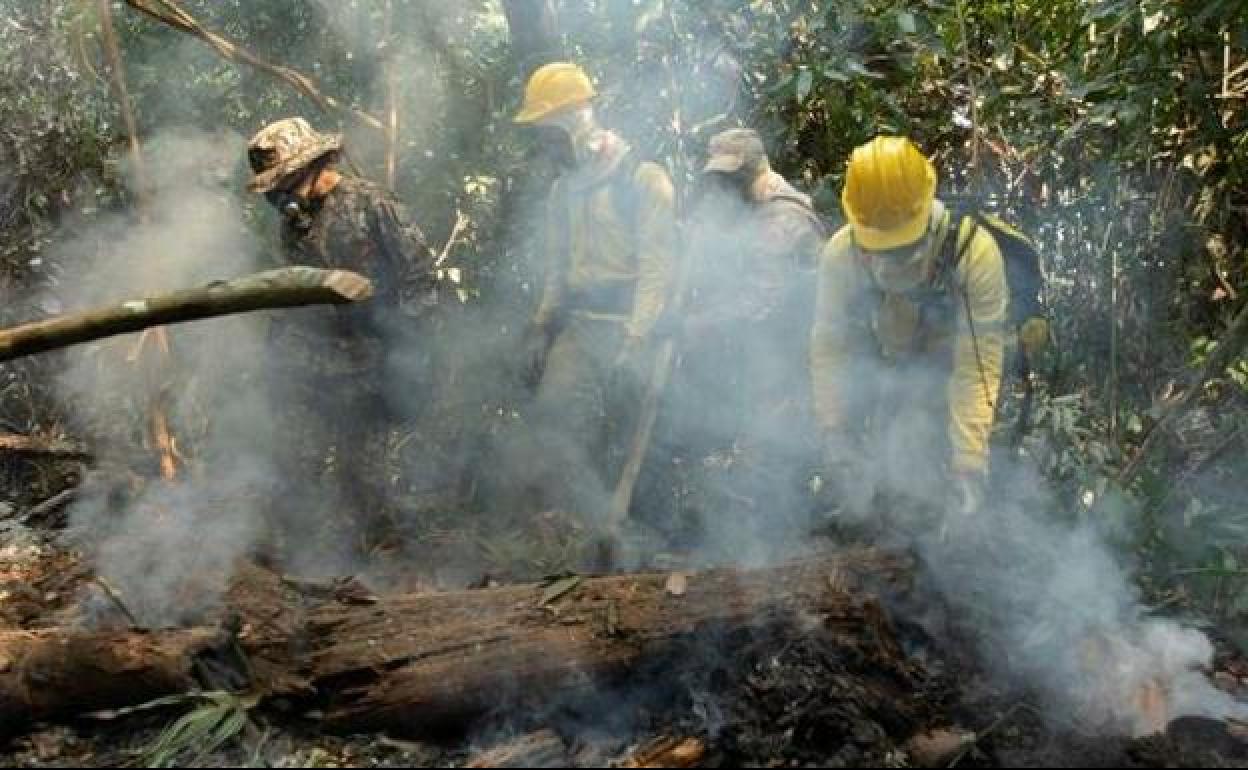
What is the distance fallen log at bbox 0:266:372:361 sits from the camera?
346 centimetres

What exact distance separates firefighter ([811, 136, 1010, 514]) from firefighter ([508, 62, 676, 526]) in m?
1.34

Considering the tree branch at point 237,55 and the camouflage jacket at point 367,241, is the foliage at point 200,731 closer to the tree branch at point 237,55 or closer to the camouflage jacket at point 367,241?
the camouflage jacket at point 367,241

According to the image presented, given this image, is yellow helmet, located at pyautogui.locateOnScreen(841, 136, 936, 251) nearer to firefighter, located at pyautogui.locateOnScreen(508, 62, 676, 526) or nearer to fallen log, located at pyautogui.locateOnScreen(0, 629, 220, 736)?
firefighter, located at pyautogui.locateOnScreen(508, 62, 676, 526)

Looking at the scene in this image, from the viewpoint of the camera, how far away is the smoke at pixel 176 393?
4.91 m

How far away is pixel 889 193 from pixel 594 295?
2.38 metres

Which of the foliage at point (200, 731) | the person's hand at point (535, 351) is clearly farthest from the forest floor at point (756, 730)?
the person's hand at point (535, 351)

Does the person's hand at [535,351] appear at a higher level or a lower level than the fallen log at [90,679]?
higher

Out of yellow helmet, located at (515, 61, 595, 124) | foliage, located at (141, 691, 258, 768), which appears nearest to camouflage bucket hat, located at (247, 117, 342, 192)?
yellow helmet, located at (515, 61, 595, 124)

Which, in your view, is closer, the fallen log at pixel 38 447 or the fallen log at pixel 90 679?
the fallen log at pixel 90 679

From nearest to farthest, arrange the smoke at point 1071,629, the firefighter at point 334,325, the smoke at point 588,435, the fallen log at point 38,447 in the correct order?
the smoke at point 1071,629
the smoke at point 588,435
the firefighter at point 334,325
the fallen log at point 38,447

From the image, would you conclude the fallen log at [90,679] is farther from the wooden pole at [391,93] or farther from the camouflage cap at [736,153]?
the wooden pole at [391,93]

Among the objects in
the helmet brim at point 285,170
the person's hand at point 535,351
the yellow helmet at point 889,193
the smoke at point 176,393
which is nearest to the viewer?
the yellow helmet at point 889,193

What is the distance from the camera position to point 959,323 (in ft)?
14.1

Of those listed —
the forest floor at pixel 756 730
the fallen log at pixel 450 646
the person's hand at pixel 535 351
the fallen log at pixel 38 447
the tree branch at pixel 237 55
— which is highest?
the tree branch at pixel 237 55
